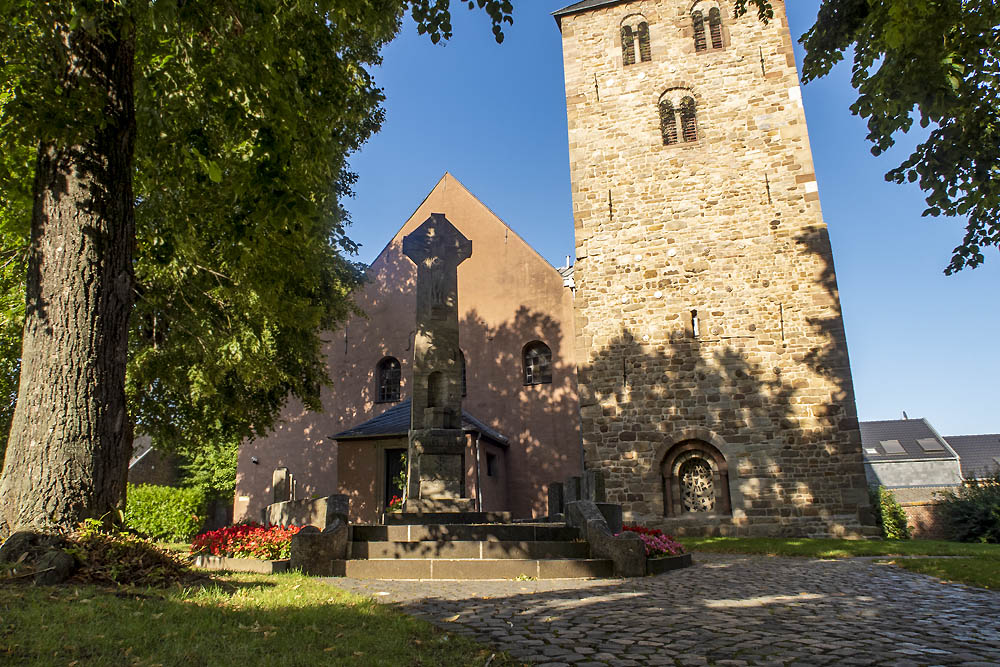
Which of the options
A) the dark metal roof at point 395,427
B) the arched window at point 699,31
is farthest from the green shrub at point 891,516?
the arched window at point 699,31

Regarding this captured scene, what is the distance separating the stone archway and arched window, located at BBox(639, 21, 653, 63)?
10.8 m

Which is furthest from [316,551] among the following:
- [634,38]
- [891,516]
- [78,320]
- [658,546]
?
[891,516]

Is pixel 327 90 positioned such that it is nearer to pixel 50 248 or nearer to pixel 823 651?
pixel 50 248

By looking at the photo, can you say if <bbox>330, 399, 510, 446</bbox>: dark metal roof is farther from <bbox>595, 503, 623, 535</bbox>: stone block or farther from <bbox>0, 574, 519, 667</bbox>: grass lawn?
<bbox>0, 574, 519, 667</bbox>: grass lawn

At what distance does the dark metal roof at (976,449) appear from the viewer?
38.5 metres

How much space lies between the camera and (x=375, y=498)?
714 inches

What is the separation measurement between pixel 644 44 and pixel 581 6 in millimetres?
2304

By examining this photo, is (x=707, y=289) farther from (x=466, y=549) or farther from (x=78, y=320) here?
(x=78, y=320)

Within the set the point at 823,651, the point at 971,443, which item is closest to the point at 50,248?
the point at 823,651

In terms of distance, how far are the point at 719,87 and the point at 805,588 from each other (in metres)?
14.5

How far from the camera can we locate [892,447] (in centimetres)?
3862

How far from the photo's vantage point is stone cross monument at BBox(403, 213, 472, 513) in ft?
34.6

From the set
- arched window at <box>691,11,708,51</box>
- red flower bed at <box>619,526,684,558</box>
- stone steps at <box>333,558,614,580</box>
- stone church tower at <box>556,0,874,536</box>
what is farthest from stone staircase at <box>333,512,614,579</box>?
arched window at <box>691,11,708,51</box>

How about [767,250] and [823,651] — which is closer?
[823,651]
